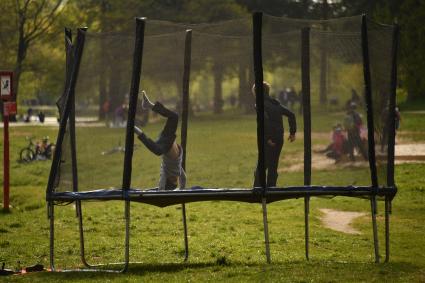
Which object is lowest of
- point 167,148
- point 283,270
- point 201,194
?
point 283,270

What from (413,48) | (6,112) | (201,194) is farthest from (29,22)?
(201,194)

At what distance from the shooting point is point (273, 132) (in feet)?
Result: 43.4

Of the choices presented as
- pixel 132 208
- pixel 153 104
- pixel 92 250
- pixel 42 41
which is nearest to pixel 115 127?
pixel 153 104

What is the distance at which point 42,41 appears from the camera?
54.3 meters

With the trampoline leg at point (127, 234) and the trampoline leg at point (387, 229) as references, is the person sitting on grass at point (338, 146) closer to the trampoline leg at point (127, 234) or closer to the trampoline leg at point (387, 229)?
the trampoline leg at point (387, 229)

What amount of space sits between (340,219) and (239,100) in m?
8.50

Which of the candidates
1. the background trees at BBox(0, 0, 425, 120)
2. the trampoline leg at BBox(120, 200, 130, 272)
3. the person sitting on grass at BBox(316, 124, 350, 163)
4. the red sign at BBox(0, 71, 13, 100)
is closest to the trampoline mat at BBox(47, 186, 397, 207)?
the trampoline leg at BBox(120, 200, 130, 272)

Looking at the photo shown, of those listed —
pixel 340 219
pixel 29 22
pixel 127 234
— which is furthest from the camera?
pixel 29 22

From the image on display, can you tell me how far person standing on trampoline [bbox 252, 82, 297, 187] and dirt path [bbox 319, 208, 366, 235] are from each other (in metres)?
6.22

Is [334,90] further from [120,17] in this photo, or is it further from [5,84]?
[120,17]

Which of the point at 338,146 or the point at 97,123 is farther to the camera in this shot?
the point at 338,146

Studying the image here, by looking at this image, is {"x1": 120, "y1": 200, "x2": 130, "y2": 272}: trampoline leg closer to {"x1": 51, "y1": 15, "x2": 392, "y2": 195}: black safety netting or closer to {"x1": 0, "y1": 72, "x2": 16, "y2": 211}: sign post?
{"x1": 51, "y1": 15, "x2": 392, "y2": 195}: black safety netting

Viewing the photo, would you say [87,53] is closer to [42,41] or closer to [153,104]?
[153,104]

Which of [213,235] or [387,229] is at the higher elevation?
[387,229]
